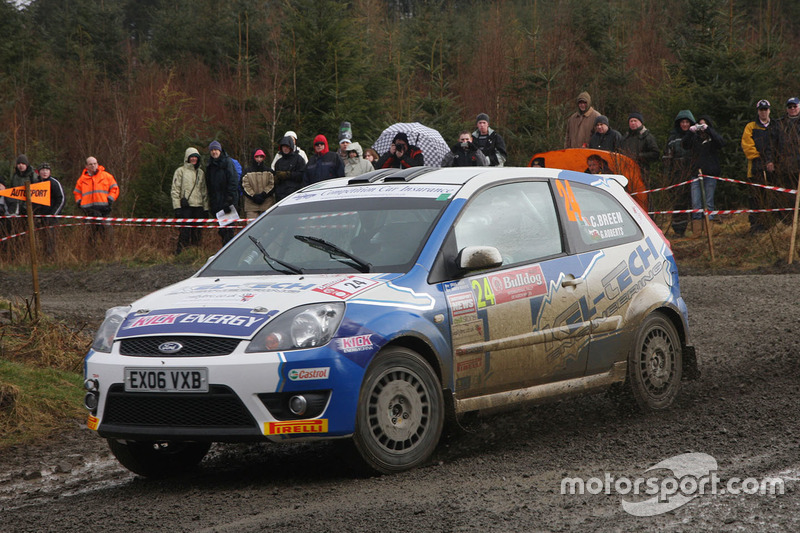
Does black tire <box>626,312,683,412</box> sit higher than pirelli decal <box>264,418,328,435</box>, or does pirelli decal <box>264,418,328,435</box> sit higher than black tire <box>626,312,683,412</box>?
pirelli decal <box>264,418,328,435</box>

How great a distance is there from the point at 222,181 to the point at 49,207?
381cm

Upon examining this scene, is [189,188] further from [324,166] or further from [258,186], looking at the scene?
[324,166]

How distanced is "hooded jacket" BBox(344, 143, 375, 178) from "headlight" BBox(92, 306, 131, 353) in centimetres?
1146

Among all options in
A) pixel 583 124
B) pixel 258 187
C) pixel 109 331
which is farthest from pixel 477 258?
pixel 583 124

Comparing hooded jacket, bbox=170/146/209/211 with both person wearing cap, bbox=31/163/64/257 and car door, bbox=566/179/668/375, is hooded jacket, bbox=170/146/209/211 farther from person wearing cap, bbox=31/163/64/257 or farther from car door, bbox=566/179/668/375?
car door, bbox=566/179/668/375

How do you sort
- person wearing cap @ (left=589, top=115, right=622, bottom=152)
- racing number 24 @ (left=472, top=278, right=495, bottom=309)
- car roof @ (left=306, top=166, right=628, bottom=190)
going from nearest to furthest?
racing number 24 @ (left=472, top=278, right=495, bottom=309) → car roof @ (left=306, top=166, right=628, bottom=190) → person wearing cap @ (left=589, top=115, right=622, bottom=152)

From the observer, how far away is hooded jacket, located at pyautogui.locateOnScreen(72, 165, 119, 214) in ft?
69.7

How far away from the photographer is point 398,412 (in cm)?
597

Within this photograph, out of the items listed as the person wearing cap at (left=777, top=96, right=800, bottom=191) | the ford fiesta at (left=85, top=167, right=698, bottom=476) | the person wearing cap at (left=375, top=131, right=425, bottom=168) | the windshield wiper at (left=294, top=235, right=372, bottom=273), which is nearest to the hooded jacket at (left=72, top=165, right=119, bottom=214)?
the person wearing cap at (left=375, top=131, right=425, bottom=168)

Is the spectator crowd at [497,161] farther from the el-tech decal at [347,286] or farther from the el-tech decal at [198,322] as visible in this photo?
the el-tech decal at [198,322]

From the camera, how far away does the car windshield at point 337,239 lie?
6.55 meters

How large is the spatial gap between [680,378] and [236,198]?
42.6 feet

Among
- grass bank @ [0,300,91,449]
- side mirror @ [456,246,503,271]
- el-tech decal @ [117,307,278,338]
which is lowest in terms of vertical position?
grass bank @ [0,300,91,449]

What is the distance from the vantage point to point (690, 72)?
75.1 feet
